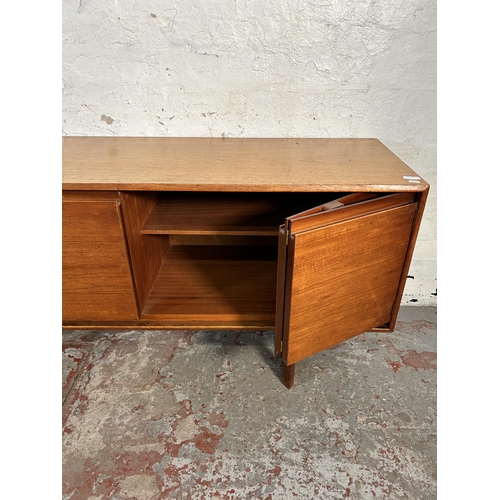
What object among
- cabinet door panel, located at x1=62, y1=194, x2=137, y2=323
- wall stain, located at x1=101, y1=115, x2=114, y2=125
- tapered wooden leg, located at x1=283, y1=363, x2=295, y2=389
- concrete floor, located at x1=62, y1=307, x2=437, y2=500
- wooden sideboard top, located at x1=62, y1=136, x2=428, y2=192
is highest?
wall stain, located at x1=101, y1=115, x2=114, y2=125

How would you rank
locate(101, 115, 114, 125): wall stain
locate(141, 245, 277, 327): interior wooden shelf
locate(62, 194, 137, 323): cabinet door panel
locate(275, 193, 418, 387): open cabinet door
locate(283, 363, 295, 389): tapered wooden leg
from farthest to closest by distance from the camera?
locate(101, 115, 114, 125): wall stain < locate(141, 245, 277, 327): interior wooden shelf < locate(283, 363, 295, 389): tapered wooden leg < locate(62, 194, 137, 323): cabinet door panel < locate(275, 193, 418, 387): open cabinet door

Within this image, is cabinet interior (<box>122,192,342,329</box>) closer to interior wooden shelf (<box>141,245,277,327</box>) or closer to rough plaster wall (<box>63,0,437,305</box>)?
interior wooden shelf (<box>141,245,277,327</box>)

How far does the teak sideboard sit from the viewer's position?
1.07 metres

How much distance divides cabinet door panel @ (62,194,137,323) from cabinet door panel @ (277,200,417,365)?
553 mm

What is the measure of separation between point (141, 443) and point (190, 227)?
2.30 ft

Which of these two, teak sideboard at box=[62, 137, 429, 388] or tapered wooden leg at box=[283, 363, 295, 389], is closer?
teak sideboard at box=[62, 137, 429, 388]

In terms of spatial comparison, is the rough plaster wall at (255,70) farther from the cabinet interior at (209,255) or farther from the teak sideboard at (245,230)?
the cabinet interior at (209,255)

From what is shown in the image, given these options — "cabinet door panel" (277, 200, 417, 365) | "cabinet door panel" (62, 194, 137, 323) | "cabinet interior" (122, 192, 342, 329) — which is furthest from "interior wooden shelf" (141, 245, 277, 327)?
"cabinet door panel" (277, 200, 417, 365)

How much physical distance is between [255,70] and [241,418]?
1251 millimetres

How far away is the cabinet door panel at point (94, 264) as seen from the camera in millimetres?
1135

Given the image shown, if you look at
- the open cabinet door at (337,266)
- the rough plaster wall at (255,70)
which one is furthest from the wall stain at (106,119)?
the open cabinet door at (337,266)

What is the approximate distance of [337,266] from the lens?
1.08 meters

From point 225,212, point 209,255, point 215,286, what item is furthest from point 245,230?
point 209,255

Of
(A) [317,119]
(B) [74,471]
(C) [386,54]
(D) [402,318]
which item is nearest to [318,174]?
(A) [317,119]
